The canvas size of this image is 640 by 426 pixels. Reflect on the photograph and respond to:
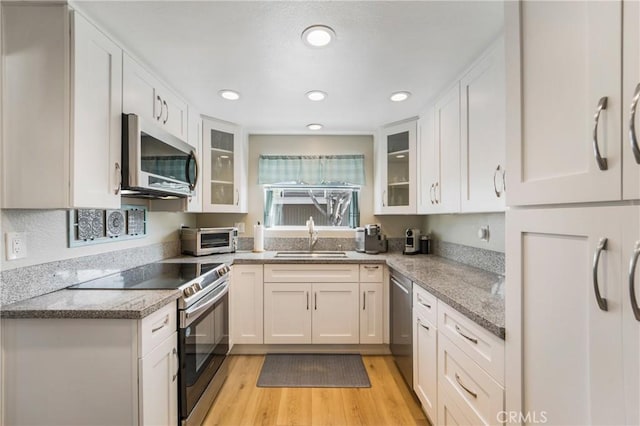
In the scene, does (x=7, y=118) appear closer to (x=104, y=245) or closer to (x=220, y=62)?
(x=104, y=245)

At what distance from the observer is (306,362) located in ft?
8.18

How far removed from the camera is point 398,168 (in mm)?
2857

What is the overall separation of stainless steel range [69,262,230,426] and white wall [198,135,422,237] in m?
1.03

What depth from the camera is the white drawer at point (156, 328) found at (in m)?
1.23

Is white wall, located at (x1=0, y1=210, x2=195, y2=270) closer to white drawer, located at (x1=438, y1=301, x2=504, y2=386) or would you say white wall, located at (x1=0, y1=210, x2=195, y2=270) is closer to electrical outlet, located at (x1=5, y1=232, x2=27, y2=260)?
electrical outlet, located at (x1=5, y1=232, x2=27, y2=260)

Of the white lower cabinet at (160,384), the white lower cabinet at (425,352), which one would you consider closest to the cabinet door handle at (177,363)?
the white lower cabinet at (160,384)

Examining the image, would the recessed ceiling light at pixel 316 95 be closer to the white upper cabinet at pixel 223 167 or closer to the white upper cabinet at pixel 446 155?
the white upper cabinet at pixel 446 155

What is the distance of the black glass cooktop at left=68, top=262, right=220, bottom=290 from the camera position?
155 cm

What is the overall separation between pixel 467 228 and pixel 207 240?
2.35 metres

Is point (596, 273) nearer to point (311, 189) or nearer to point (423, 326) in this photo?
point (423, 326)

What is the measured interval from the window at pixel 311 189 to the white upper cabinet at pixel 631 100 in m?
2.60

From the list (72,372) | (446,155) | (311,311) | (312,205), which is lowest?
(311,311)

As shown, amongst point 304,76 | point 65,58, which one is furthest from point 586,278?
point 65,58

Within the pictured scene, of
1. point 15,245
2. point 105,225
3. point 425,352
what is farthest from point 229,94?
point 425,352
